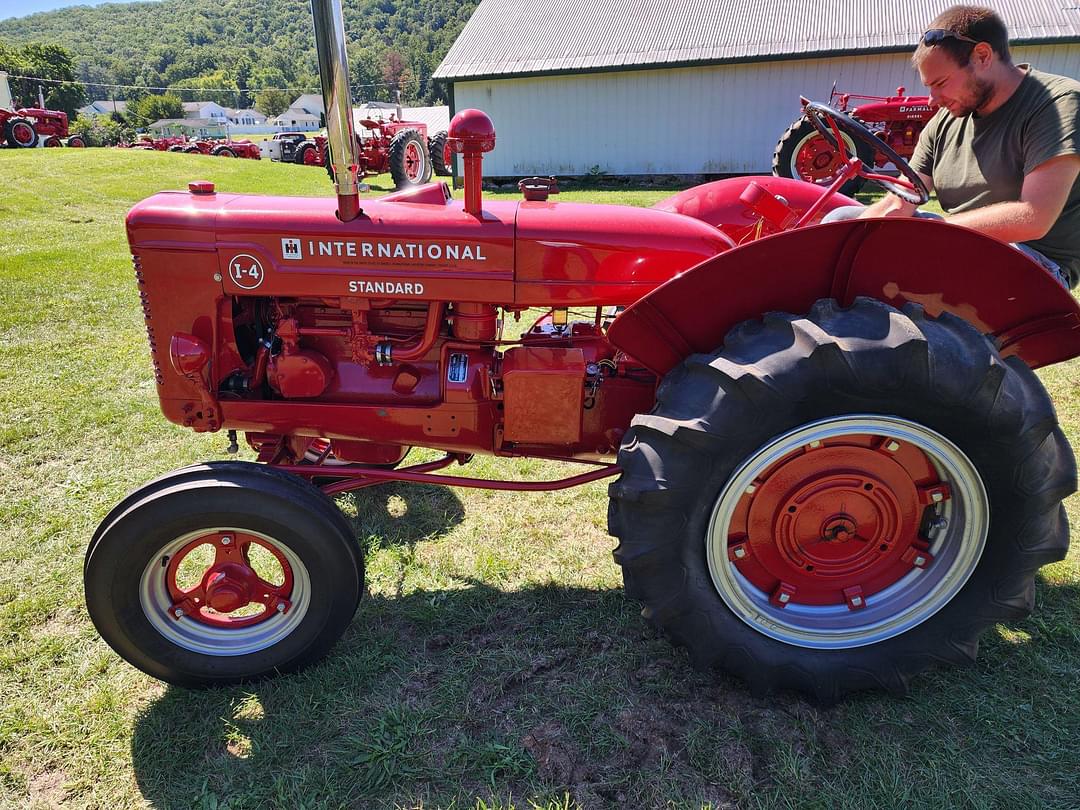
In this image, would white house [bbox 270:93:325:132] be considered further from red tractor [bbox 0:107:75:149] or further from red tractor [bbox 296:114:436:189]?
red tractor [bbox 296:114:436:189]

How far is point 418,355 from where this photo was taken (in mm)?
2371

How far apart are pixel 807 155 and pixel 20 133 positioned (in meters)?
25.7

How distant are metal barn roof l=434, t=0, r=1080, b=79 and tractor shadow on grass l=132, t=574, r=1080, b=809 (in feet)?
Result: 52.2

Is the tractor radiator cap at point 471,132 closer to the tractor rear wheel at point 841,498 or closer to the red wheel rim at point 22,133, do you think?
the tractor rear wheel at point 841,498

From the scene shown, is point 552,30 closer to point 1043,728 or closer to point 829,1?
point 829,1

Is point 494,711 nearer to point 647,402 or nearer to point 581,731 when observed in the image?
point 581,731

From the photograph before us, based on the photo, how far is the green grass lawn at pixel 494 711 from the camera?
1.95 meters

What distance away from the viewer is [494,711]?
2203 millimetres

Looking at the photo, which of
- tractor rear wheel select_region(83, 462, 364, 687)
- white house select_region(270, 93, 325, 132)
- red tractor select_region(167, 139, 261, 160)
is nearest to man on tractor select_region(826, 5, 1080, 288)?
tractor rear wheel select_region(83, 462, 364, 687)

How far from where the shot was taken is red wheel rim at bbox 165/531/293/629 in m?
2.21

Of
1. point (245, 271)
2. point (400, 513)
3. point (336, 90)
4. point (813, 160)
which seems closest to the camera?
point (336, 90)

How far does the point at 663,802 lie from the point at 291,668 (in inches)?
46.6

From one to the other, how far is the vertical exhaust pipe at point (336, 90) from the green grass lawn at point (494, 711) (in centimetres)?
154

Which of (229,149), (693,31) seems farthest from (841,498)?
(229,149)
